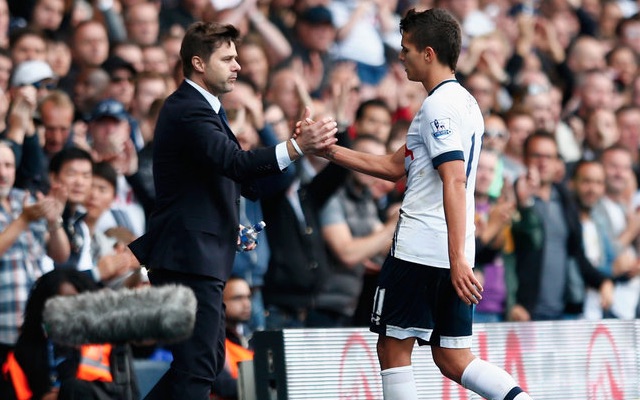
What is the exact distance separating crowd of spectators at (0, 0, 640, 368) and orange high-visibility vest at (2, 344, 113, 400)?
54cm

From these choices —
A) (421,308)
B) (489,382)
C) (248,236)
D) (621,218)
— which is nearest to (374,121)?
(621,218)

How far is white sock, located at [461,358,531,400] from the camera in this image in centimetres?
718

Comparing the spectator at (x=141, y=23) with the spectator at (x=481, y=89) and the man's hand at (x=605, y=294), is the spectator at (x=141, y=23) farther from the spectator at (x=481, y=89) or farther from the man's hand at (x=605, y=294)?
the man's hand at (x=605, y=294)

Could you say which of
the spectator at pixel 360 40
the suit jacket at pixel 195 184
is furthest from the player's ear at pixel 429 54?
the spectator at pixel 360 40

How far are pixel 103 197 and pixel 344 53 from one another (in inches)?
204

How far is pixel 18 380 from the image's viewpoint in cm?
884

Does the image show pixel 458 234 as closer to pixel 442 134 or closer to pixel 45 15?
pixel 442 134

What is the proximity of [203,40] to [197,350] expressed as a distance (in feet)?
5.28

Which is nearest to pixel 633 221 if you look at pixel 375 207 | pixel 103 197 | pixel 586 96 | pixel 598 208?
pixel 598 208

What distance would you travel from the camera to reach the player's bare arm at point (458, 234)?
698 cm

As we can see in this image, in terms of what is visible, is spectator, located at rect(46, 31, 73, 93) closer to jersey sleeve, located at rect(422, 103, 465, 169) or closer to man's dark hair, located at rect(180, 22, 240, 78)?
man's dark hair, located at rect(180, 22, 240, 78)

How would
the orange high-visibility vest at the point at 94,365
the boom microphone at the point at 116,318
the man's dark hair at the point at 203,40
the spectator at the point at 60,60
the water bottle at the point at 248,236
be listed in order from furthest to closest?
the spectator at the point at 60,60 → the orange high-visibility vest at the point at 94,365 → the water bottle at the point at 248,236 → the man's dark hair at the point at 203,40 → the boom microphone at the point at 116,318

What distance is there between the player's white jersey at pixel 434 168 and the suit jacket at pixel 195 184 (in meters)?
0.72

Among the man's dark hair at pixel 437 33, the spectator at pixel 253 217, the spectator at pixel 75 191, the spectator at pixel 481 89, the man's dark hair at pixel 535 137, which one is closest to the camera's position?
the man's dark hair at pixel 437 33
